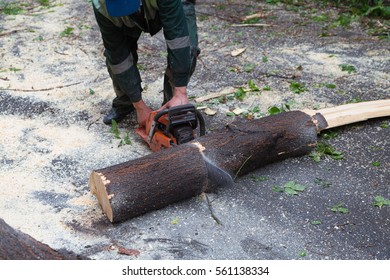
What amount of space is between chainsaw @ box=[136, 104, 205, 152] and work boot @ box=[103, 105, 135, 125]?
0.75 m

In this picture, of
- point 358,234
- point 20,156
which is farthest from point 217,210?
point 20,156

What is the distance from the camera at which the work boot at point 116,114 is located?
4894mm

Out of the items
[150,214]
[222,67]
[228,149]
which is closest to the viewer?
[150,214]

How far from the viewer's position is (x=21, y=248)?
9.32 ft

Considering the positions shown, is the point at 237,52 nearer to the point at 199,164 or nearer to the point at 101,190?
the point at 199,164

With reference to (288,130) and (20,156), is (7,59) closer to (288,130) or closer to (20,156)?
(20,156)

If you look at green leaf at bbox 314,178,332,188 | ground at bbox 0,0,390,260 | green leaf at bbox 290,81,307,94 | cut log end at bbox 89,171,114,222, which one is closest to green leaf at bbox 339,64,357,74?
ground at bbox 0,0,390,260

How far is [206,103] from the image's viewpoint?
17.0 ft

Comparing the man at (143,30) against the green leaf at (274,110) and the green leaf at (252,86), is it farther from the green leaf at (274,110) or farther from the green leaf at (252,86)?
the green leaf at (252,86)

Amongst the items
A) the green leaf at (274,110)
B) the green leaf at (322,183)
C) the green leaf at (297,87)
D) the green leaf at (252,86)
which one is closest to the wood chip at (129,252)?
the green leaf at (322,183)

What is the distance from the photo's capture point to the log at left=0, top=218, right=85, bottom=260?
9.21 feet

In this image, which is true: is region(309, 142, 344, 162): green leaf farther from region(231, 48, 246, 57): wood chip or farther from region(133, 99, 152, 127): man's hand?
region(231, 48, 246, 57): wood chip

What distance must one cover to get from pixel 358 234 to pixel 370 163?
87 cm

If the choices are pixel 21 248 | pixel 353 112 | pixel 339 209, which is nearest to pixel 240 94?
pixel 353 112
